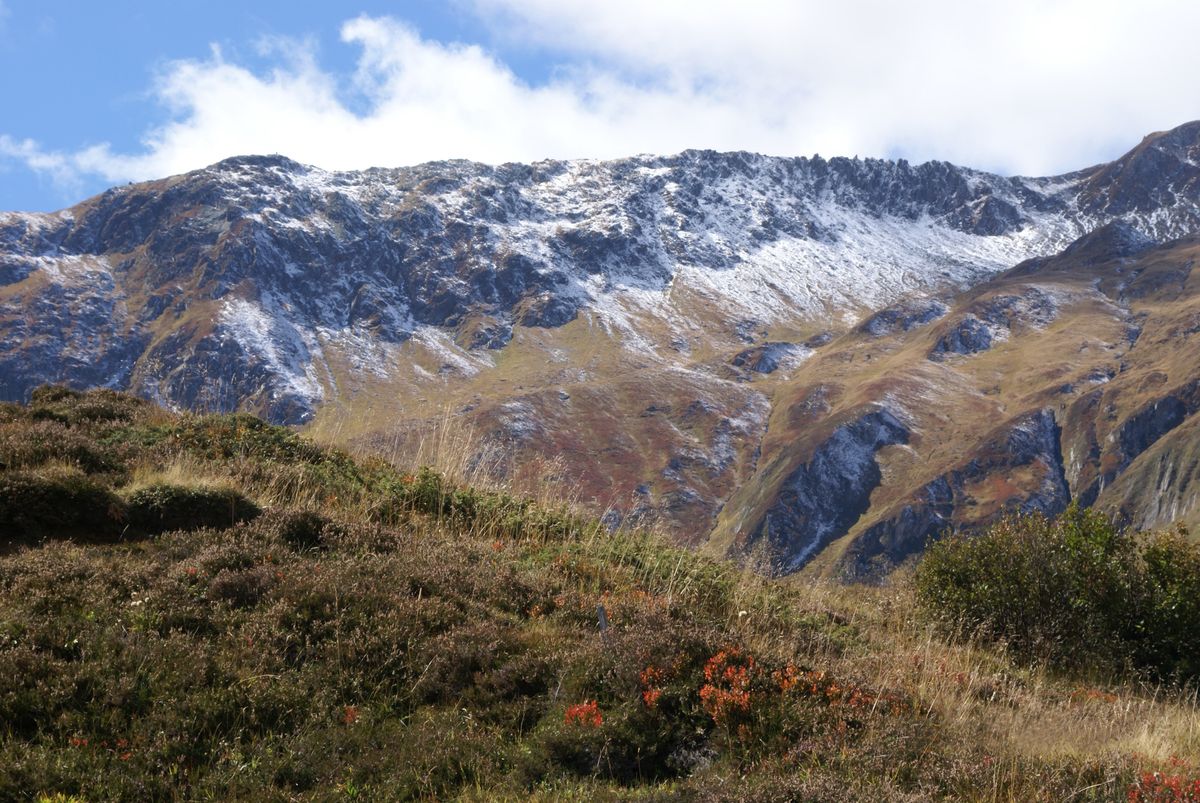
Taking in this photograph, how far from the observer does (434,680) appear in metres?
7.39

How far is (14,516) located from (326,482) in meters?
3.91

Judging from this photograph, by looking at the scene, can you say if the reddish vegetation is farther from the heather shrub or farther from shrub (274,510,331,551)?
the heather shrub

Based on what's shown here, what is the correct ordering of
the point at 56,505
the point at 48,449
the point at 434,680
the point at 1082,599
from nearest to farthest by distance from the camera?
the point at 434,680
the point at 56,505
the point at 48,449
the point at 1082,599

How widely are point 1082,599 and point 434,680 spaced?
10.2m

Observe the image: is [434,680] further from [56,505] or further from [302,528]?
[56,505]

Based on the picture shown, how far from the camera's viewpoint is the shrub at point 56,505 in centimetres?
940

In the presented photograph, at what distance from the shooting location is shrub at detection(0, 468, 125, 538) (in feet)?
30.8

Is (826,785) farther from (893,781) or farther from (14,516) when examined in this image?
(14,516)

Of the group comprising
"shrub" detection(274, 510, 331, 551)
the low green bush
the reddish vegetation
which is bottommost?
the low green bush

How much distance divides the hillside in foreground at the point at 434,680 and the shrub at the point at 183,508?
0.03 m

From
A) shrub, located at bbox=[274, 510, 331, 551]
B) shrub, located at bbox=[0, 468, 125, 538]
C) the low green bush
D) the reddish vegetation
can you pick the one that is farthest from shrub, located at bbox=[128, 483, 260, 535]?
the low green bush

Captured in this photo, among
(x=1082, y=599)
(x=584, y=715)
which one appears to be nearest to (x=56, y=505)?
(x=584, y=715)

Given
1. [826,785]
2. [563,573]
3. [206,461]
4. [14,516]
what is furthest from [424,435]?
[826,785]

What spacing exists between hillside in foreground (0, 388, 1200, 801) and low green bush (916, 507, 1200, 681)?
1.14 meters
